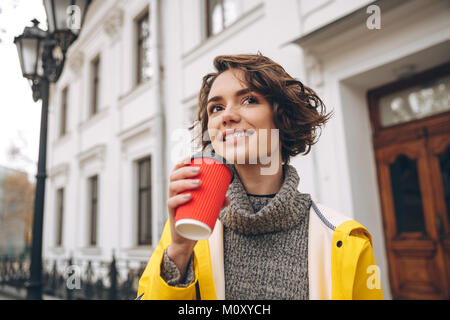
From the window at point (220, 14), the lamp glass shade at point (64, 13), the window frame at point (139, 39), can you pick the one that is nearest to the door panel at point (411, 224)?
the window at point (220, 14)

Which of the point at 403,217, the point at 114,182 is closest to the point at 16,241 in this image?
the point at 114,182

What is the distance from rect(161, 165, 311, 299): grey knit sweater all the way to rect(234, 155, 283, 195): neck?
0.03 meters

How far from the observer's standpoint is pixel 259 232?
2.71 feet

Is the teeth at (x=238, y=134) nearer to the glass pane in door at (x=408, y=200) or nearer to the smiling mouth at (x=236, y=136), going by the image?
the smiling mouth at (x=236, y=136)

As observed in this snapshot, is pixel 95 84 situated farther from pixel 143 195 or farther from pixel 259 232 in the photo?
pixel 259 232

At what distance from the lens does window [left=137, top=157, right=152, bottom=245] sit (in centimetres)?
632

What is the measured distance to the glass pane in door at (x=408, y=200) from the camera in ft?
10.8

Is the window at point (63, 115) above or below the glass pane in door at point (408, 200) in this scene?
above

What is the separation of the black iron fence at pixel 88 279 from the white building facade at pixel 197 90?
315 mm

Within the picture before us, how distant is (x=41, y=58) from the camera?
3.05m

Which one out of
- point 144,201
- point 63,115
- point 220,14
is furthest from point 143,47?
point 63,115
